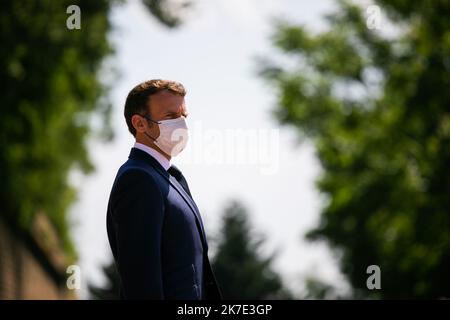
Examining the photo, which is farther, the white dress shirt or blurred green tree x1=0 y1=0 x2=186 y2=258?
blurred green tree x1=0 y1=0 x2=186 y2=258

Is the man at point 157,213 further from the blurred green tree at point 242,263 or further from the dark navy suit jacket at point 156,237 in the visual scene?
the blurred green tree at point 242,263

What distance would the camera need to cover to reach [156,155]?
10.5 ft

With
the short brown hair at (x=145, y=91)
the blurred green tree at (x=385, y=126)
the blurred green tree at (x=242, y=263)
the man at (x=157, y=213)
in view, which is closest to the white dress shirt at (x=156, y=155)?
the man at (x=157, y=213)

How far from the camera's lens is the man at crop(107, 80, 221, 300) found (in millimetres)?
2859

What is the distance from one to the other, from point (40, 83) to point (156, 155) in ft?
56.2

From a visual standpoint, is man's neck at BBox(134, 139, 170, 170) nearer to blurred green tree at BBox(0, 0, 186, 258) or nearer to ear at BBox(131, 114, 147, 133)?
ear at BBox(131, 114, 147, 133)

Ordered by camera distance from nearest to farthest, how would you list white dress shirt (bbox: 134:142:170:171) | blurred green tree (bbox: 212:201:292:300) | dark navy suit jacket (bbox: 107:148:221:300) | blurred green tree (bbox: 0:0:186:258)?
1. dark navy suit jacket (bbox: 107:148:221:300)
2. white dress shirt (bbox: 134:142:170:171)
3. blurred green tree (bbox: 0:0:186:258)
4. blurred green tree (bbox: 212:201:292:300)

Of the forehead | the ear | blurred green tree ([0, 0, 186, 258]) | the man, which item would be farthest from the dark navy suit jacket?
blurred green tree ([0, 0, 186, 258])

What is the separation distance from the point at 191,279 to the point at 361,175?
2076cm

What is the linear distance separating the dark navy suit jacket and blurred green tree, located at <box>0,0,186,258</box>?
14.3 m

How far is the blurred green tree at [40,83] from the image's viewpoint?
1867 cm

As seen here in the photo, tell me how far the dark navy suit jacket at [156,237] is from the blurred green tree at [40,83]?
14304 millimetres

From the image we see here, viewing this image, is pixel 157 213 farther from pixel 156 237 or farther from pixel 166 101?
pixel 166 101
